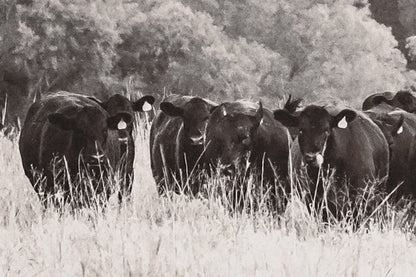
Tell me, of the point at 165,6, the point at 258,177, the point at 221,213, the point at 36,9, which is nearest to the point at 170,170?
the point at 258,177

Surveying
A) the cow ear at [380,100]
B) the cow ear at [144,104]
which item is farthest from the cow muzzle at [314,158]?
the cow ear at [380,100]

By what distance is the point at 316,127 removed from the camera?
872 centimetres

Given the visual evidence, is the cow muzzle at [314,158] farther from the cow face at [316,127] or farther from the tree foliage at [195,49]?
the tree foliage at [195,49]

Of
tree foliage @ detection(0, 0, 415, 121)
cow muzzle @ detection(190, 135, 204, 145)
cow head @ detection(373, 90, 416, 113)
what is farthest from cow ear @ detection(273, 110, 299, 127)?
tree foliage @ detection(0, 0, 415, 121)

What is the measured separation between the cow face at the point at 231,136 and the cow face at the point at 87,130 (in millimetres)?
1069

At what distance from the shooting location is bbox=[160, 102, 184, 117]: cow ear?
34.2ft

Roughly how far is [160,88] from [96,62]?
10.1 ft

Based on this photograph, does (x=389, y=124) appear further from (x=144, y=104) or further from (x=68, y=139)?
(x=68, y=139)

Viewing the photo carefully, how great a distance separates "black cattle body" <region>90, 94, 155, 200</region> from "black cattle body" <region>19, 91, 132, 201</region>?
260 mm

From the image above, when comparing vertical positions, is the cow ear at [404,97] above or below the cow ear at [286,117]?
below

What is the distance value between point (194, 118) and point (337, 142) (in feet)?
6.17

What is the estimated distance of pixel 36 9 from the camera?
21.7m

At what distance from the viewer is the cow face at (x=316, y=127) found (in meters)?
8.57

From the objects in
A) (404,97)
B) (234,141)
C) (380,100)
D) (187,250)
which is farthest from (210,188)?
(404,97)
